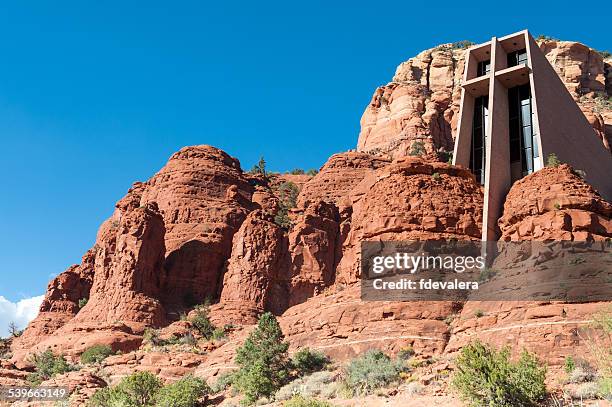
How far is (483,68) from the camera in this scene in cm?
4641

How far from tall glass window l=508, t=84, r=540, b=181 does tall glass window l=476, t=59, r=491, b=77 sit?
220 centimetres

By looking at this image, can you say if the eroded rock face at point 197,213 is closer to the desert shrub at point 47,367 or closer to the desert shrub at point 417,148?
the desert shrub at point 47,367

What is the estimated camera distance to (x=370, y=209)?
38.0m

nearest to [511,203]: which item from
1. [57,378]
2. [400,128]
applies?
[57,378]

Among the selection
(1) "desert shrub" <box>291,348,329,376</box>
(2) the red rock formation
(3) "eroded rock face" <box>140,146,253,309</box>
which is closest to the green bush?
(1) "desert shrub" <box>291,348,329,376</box>

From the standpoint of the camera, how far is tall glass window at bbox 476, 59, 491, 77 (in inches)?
1812

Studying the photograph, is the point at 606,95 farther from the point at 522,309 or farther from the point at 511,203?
the point at 522,309

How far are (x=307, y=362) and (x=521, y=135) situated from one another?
65.3 ft

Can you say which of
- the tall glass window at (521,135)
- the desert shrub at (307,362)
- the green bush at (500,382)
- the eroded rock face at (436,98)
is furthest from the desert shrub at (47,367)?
the eroded rock face at (436,98)

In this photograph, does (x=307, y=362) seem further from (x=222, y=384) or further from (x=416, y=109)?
(x=416, y=109)

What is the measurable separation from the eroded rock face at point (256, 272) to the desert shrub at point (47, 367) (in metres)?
11.6

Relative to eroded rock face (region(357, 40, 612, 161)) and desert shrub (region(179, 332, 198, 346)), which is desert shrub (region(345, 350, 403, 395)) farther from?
eroded rock face (region(357, 40, 612, 161))

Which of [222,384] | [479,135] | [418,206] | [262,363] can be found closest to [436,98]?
[479,135]

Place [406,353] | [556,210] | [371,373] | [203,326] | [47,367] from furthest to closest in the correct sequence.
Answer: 1. [203,326]
2. [47,367]
3. [556,210]
4. [406,353]
5. [371,373]
